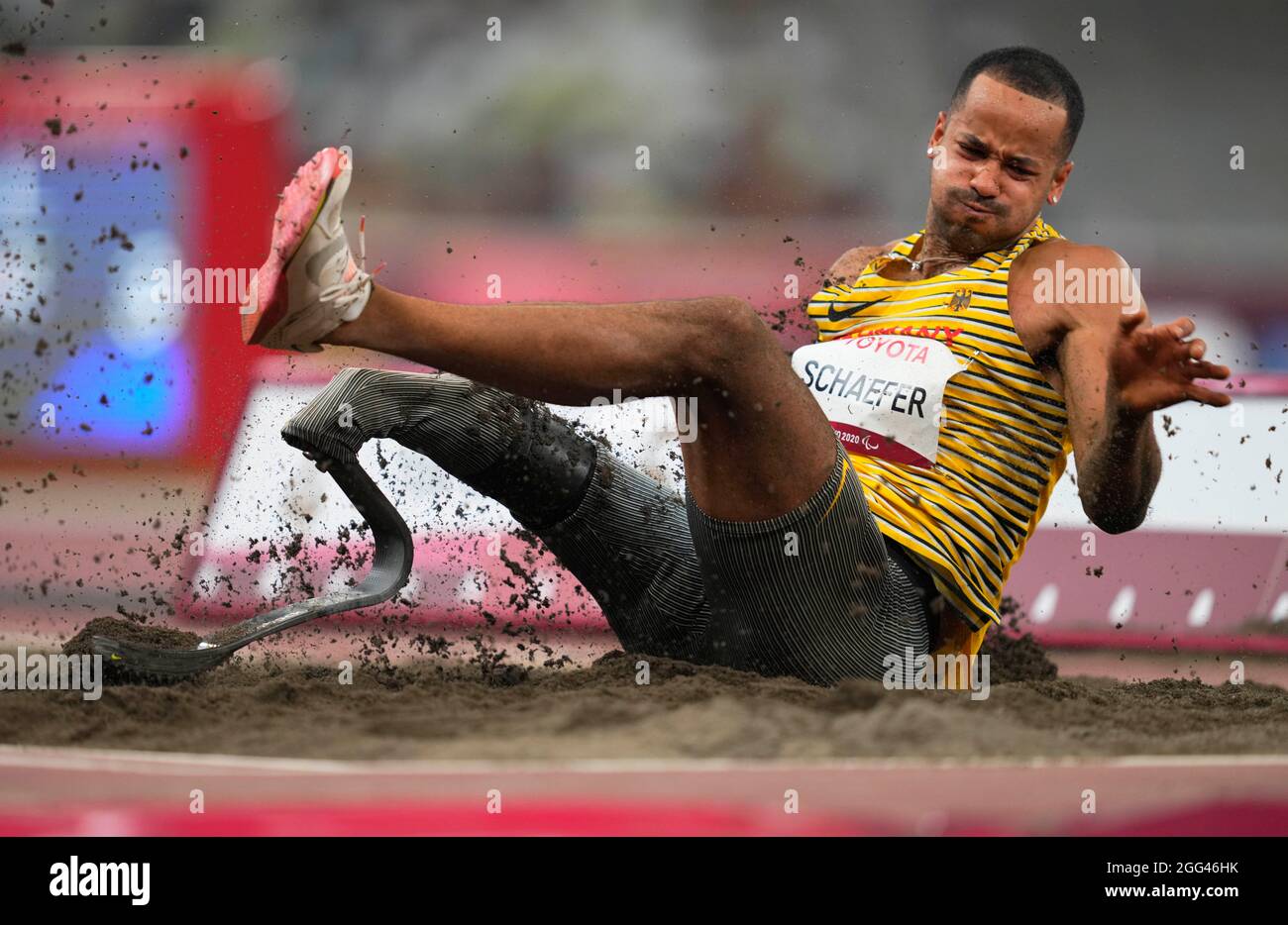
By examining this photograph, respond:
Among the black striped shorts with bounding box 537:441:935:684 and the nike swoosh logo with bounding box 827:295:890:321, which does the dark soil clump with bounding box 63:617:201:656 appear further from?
the nike swoosh logo with bounding box 827:295:890:321

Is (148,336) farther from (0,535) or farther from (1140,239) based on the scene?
(1140,239)

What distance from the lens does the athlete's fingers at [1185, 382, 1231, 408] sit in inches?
78.4

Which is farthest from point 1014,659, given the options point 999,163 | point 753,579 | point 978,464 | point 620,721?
point 620,721

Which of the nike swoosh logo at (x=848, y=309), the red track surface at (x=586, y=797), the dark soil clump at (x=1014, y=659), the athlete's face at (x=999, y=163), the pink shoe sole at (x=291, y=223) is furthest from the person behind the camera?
the dark soil clump at (x=1014, y=659)

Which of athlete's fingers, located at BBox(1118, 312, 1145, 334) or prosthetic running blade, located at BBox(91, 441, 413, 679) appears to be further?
prosthetic running blade, located at BBox(91, 441, 413, 679)

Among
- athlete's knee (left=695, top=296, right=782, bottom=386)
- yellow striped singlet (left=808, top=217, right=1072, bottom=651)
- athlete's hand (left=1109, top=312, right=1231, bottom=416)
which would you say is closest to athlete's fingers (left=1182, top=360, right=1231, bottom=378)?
athlete's hand (left=1109, top=312, right=1231, bottom=416)

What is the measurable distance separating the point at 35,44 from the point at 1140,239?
16.4 feet

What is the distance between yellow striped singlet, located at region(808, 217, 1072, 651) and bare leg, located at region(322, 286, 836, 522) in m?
0.37

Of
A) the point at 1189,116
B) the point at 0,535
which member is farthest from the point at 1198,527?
the point at 0,535

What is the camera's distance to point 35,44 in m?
6.39

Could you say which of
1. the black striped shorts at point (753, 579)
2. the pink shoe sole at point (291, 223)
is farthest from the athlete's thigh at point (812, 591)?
the pink shoe sole at point (291, 223)

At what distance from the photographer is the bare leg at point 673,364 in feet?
6.41

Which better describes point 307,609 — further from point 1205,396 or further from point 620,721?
point 1205,396

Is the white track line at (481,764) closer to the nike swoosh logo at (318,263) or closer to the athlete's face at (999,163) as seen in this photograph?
the nike swoosh logo at (318,263)
